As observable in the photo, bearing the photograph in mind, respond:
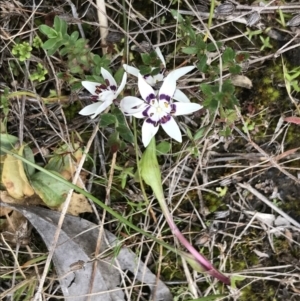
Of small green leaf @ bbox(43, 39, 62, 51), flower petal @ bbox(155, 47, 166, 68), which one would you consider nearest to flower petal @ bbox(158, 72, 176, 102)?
flower petal @ bbox(155, 47, 166, 68)

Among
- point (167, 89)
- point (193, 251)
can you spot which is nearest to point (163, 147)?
point (167, 89)

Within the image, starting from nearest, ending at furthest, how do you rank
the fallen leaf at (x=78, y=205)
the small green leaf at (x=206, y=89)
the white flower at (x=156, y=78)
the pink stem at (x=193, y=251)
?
the small green leaf at (x=206, y=89)
the white flower at (x=156, y=78)
the pink stem at (x=193, y=251)
the fallen leaf at (x=78, y=205)

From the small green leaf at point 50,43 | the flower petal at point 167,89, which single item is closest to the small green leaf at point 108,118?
the flower petal at point 167,89

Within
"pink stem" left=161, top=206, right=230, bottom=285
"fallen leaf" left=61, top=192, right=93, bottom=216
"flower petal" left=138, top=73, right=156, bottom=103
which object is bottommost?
"pink stem" left=161, top=206, right=230, bottom=285

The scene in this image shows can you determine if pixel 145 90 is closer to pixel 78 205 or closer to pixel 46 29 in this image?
pixel 46 29

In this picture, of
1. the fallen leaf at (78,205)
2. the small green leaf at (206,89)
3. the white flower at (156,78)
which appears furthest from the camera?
the fallen leaf at (78,205)

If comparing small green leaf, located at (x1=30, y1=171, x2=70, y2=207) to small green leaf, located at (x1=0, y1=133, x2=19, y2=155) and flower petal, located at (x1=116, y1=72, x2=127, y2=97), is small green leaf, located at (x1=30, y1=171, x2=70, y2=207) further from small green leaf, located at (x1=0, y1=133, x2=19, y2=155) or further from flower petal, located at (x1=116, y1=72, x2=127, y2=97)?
flower petal, located at (x1=116, y1=72, x2=127, y2=97)

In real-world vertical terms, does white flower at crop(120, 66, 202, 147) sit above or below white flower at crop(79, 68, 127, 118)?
below

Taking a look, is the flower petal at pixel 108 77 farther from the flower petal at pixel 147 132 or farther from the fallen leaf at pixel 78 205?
the fallen leaf at pixel 78 205

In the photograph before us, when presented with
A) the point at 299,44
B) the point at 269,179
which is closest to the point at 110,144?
the point at 269,179
